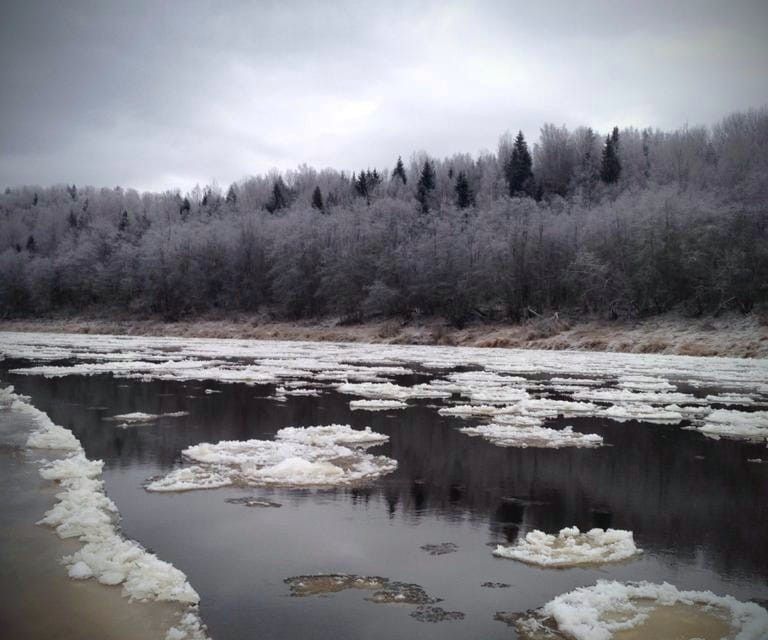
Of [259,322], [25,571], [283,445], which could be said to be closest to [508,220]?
[259,322]

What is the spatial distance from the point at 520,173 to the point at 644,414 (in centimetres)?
8609

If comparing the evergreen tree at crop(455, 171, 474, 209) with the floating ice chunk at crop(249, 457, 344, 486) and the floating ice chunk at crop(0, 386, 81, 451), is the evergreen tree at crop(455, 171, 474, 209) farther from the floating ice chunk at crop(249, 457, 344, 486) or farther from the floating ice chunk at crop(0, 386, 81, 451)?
the floating ice chunk at crop(249, 457, 344, 486)

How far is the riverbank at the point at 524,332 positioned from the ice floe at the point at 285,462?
109ft

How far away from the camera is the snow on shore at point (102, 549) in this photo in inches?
192

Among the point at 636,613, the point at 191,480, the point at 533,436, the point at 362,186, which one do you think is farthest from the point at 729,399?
the point at 362,186

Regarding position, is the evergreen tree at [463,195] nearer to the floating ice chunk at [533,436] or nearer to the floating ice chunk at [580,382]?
the floating ice chunk at [580,382]

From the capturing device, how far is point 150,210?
14938 centimetres

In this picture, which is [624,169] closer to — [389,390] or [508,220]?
[508,220]

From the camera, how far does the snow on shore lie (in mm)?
4883

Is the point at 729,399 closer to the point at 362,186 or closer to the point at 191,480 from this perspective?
the point at 191,480

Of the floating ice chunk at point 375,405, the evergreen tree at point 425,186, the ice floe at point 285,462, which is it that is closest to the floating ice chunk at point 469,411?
the floating ice chunk at point 375,405

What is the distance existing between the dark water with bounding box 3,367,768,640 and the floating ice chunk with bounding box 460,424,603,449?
35cm

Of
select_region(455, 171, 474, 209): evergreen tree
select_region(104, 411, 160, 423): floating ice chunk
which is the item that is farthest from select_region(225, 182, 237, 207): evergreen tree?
select_region(104, 411, 160, 423): floating ice chunk

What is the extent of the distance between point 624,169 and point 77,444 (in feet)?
321
